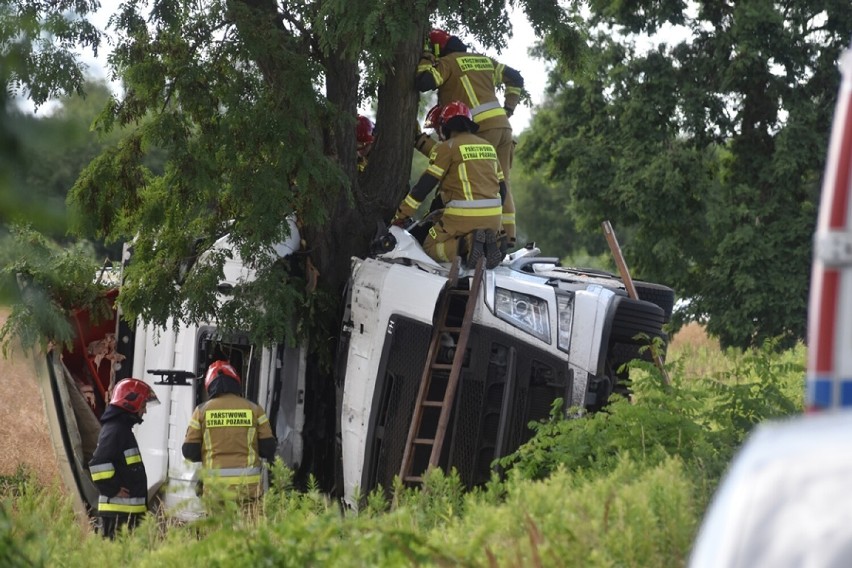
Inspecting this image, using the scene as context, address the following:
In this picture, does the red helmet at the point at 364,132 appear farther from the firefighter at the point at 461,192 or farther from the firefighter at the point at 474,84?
Result: the firefighter at the point at 461,192

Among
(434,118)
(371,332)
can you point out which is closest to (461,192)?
(434,118)

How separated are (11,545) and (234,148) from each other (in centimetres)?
555

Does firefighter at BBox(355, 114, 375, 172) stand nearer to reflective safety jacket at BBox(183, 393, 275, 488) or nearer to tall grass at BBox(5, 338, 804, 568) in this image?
reflective safety jacket at BBox(183, 393, 275, 488)

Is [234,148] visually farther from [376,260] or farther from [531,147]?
[531,147]

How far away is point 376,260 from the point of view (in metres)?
9.48

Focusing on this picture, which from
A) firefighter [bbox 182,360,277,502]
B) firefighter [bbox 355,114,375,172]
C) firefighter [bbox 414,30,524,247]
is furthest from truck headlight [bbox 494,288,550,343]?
firefighter [bbox 355,114,375,172]

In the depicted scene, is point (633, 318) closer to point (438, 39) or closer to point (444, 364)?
point (444, 364)

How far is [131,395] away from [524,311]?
278 cm

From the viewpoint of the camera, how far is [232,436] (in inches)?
357

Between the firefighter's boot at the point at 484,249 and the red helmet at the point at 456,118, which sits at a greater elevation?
the red helmet at the point at 456,118

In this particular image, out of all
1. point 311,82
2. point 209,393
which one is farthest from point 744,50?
point 209,393

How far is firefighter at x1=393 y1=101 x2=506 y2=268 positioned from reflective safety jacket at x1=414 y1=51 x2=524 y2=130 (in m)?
0.54

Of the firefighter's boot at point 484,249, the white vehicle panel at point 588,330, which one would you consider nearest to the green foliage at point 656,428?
the white vehicle panel at point 588,330

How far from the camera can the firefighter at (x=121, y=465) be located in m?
9.34
